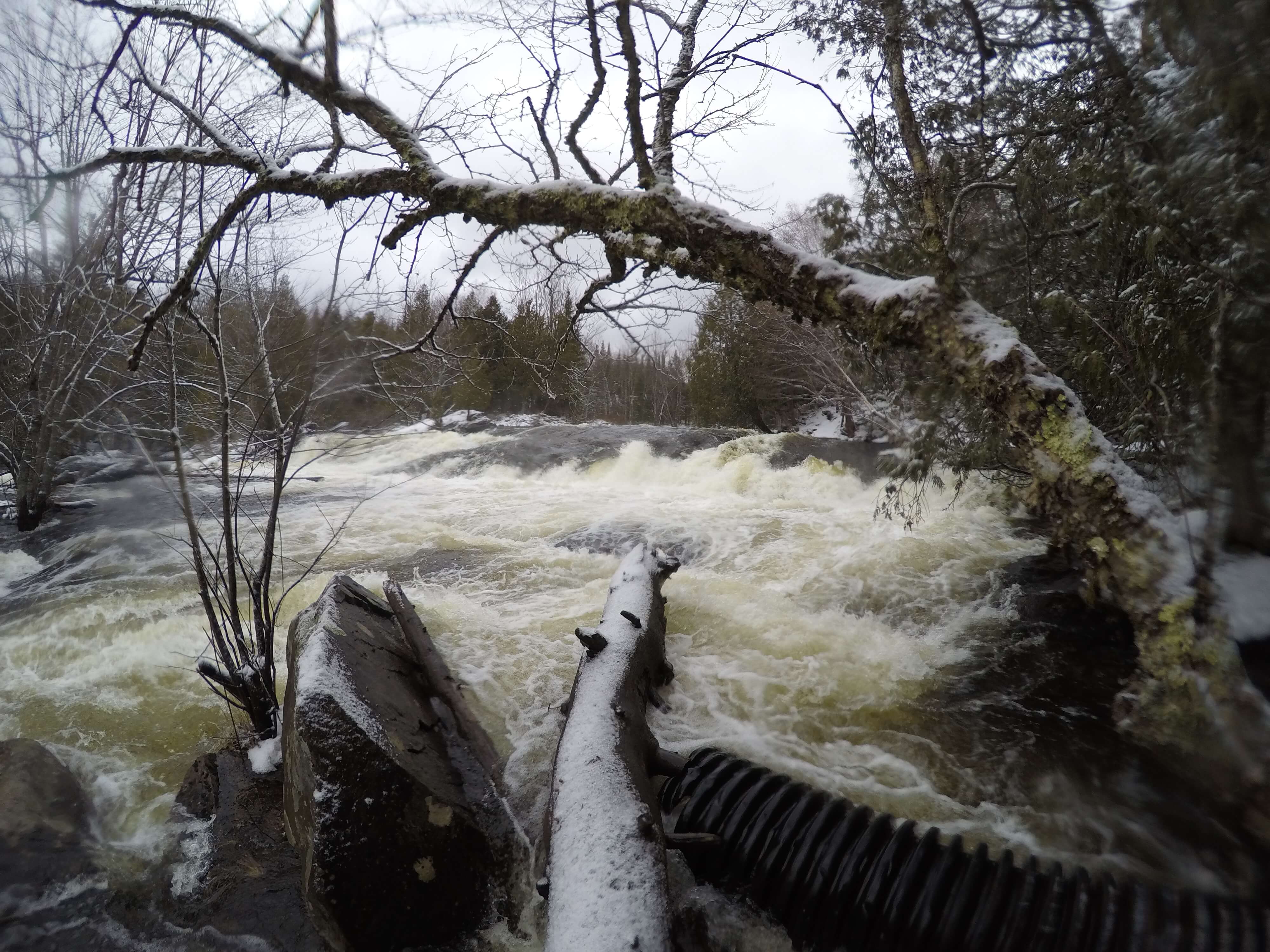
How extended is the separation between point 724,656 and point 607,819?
2704 millimetres

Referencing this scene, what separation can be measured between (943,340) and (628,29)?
1.88 m

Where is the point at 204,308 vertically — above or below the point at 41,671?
above

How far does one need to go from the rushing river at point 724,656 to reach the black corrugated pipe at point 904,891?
235mm

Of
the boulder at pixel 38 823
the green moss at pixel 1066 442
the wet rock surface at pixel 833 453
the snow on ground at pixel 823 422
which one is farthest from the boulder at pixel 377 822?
the snow on ground at pixel 823 422

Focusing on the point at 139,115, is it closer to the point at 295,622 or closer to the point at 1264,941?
the point at 295,622

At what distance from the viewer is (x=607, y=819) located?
1943mm

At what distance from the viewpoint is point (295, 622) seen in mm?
3473

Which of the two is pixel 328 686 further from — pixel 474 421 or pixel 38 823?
pixel 474 421

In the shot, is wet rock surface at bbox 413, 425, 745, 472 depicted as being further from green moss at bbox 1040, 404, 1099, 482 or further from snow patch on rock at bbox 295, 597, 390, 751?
green moss at bbox 1040, 404, 1099, 482

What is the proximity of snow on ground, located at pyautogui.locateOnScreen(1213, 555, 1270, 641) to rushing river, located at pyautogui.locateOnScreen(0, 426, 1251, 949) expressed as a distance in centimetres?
64

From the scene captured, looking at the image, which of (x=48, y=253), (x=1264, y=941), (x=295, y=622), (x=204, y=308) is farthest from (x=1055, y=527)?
(x=48, y=253)

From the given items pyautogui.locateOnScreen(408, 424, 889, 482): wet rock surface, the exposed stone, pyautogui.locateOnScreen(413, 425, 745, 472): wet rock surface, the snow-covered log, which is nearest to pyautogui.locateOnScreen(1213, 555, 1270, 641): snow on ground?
the snow-covered log

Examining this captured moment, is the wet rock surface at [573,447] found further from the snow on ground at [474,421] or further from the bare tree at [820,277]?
the bare tree at [820,277]

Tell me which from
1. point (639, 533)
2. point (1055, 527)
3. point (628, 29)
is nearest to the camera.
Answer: point (1055, 527)
